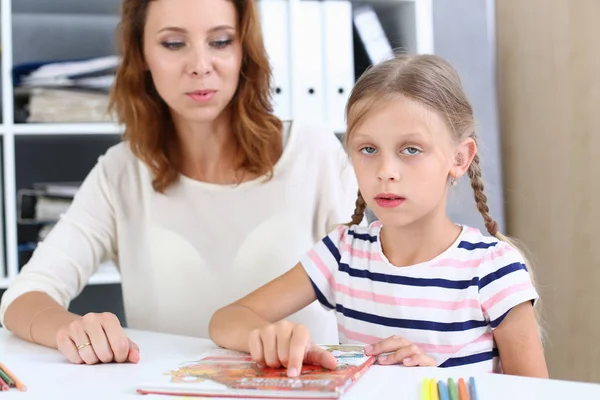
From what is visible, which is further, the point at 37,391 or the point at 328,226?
the point at 328,226

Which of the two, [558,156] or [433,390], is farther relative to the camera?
[558,156]

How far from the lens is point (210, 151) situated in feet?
4.94

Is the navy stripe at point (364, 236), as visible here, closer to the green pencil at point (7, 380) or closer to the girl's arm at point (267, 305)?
the girl's arm at point (267, 305)

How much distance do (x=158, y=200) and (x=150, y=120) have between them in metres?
0.17

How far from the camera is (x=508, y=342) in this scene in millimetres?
935

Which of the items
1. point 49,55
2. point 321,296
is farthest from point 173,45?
point 49,55

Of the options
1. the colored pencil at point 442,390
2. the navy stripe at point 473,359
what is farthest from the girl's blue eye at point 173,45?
the colored pencil at point 442,390

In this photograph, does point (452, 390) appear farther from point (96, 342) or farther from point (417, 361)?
point (96, 342)

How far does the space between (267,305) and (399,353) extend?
29 centimetres

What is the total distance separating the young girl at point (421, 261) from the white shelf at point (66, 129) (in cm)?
118

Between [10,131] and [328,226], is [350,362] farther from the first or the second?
[10,131]

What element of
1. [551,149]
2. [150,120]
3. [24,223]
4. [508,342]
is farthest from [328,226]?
[24,223]

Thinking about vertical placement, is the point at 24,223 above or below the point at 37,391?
above

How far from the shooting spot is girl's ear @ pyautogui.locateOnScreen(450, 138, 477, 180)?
1.01 meters
